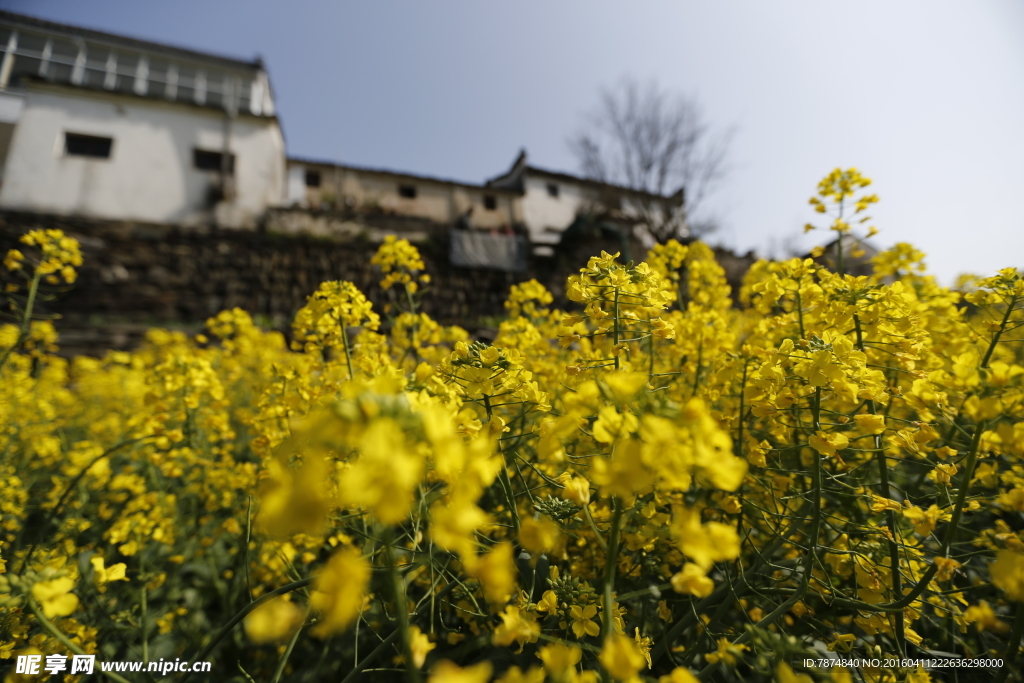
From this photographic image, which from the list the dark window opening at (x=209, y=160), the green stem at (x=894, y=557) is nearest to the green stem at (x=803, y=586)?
the green stem at (x=894, y=557)

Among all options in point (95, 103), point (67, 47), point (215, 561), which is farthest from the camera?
point (67, 47)

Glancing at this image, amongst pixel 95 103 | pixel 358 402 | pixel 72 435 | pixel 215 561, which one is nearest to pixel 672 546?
pixel 358 402

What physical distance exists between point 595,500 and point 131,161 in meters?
16.4

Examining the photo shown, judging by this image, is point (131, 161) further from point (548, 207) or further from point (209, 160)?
point (548, 207)

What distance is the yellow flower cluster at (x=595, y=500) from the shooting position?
60 cm

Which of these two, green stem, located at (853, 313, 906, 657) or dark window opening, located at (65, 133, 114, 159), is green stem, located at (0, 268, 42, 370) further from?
dark window opening, located at (65, 133, 114, 159)

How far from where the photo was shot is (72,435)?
3660mm

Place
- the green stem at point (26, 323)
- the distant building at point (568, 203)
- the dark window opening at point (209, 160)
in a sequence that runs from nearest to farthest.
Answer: the green stem at point (26, 323), the dark window opening at point (209, 160), the distant building at point (568, 203)

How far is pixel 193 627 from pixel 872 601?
103 inches

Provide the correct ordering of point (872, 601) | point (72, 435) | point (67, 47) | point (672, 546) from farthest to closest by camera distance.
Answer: point (67, 47) < point (72, 435) < point (672, 546) < point (872, 601)

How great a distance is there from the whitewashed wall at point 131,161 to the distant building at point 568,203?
841 cm

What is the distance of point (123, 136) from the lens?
40.4ft

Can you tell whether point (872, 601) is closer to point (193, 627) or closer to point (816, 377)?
point (816, 377)

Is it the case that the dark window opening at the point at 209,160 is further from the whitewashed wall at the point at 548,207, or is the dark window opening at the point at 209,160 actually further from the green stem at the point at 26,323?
the green stem at the point at 26,323
